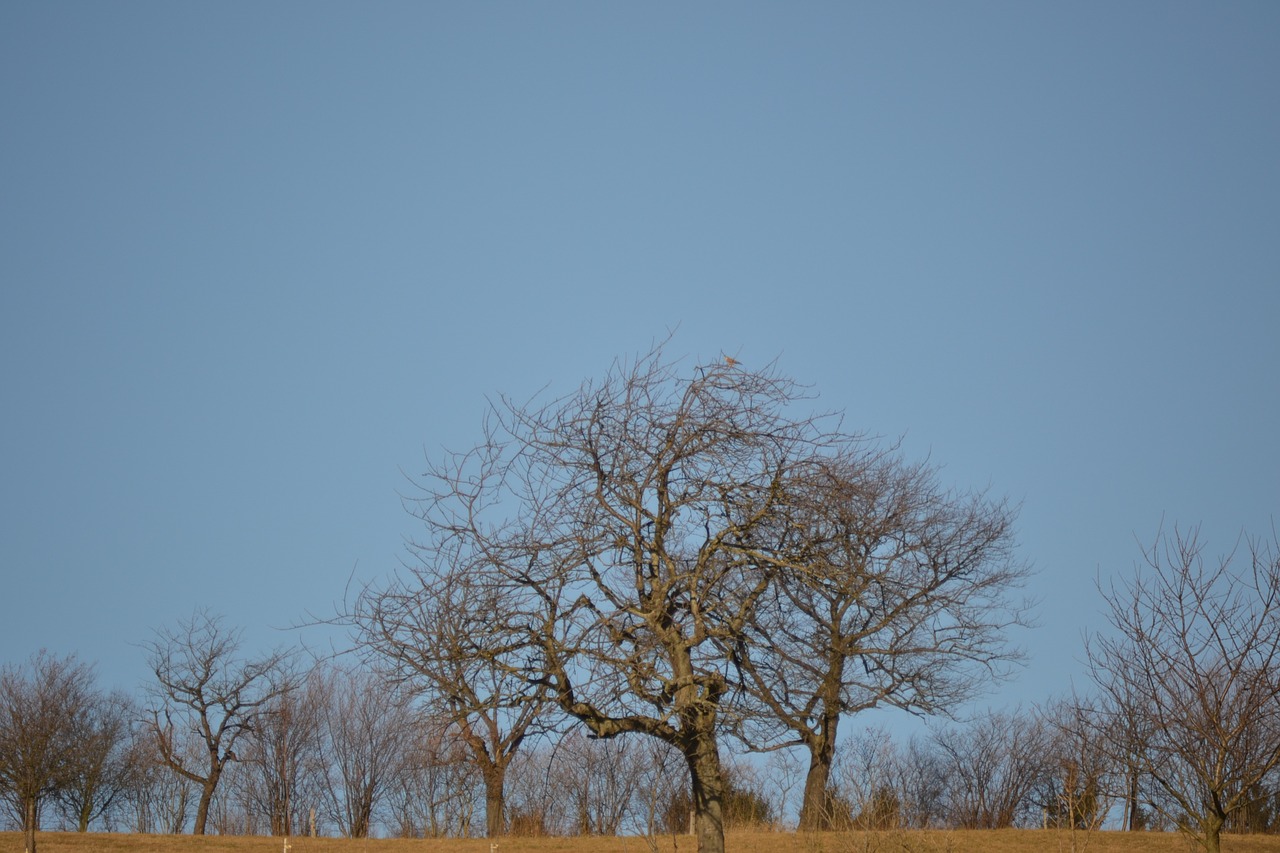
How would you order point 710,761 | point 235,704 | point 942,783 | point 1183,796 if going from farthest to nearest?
1. point 942,783
2. point 235,704
3. point 710,761
4. point 1183,796

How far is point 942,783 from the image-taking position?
4091 cm

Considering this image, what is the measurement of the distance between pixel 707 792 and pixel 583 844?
12.6 meters

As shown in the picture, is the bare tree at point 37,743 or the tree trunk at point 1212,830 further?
the bare tree at point 37,743

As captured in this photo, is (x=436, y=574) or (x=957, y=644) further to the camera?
(x=957, y=644)

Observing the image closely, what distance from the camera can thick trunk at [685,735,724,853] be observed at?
12555 mm

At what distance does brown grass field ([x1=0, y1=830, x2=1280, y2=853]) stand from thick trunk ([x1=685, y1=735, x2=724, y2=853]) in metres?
8.40

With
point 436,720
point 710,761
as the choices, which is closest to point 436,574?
point 436,720

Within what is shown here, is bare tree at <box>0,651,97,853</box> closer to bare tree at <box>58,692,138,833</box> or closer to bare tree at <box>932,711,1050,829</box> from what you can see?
bare tree at <box>58,692,138,833</box>

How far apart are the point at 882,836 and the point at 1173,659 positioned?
154 inches

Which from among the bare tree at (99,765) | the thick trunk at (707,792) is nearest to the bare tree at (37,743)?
the bare tree at (99,765)

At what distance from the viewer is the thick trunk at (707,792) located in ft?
41.2

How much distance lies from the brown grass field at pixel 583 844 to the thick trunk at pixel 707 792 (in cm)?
840

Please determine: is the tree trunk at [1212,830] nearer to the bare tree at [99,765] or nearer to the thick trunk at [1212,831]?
the thick trunk at [1212,831]

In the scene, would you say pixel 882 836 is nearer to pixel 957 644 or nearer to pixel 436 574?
pixel 436 574
